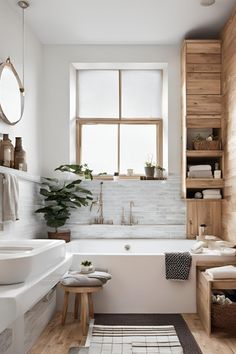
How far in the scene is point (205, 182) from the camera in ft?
17.0

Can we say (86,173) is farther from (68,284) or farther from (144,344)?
(144,344)

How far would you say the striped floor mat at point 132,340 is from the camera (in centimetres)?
341

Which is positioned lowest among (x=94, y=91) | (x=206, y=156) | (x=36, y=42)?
Answer: (x=206, y=156)

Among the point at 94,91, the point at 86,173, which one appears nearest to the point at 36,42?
the point at 94,91

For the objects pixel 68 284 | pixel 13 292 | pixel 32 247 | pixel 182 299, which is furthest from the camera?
pixel 182 299

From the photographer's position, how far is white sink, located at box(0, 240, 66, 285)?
2.29 meters

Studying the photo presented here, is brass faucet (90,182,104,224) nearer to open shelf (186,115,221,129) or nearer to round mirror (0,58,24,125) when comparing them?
open shelf (186,115,221,129)

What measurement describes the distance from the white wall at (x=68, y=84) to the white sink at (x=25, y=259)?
96.6 inches

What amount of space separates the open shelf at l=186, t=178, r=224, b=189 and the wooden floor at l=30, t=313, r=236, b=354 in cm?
163

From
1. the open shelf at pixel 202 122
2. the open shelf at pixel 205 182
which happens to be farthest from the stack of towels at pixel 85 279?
the open shelf at pixel 202 122

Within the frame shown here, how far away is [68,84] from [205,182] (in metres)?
2.17

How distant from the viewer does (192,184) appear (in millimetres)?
5191

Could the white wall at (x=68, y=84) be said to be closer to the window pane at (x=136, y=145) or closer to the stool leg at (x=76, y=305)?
the window pane at (x=136, y=145)

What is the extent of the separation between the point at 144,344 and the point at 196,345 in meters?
0.43
